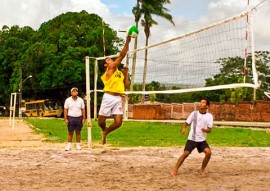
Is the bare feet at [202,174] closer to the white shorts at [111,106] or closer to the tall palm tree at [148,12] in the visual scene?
the white shorts at [111,106]

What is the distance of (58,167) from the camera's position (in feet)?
30.1

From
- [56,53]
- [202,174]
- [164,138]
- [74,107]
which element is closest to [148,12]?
[56,53]

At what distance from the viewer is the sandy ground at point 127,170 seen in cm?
745

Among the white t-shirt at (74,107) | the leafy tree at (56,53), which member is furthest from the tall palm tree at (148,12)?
the white t-shirt at (74,107)

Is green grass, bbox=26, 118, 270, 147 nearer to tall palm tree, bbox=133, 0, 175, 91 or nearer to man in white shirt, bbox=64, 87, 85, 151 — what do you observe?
man in white shirt, bbox=64, 87, 85, 151

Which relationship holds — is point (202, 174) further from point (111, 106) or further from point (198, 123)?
point (111, 106)

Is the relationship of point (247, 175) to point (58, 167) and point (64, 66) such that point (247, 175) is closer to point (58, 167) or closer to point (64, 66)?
point (58, 167)

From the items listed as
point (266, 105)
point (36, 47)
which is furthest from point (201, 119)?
point (36, 47)

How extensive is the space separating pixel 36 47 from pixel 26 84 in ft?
16.7

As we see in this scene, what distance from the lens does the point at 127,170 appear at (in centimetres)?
897

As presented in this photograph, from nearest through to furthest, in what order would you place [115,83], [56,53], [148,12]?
[115,83], [148,12], [56,53]

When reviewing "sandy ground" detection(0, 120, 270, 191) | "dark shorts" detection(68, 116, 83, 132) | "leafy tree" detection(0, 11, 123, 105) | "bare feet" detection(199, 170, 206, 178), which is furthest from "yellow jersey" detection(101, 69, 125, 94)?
"leafy tree" detection(0, 11, 123, 105)

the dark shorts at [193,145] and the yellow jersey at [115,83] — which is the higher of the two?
the yellow jersey at [115,83]

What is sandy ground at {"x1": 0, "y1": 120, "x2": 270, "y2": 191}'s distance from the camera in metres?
7.45
